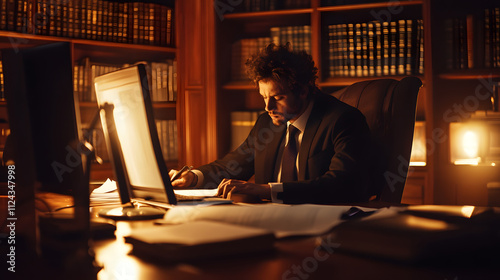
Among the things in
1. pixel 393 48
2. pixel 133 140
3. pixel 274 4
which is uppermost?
pixel 274 4

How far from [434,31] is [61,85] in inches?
98.9

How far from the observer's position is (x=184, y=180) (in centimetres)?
181

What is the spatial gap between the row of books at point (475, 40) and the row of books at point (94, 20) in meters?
1.75

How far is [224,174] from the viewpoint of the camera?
6.84 ft

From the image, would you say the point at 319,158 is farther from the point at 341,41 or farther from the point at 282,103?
Result: the point at 341,41

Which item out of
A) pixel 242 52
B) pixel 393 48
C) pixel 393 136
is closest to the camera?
pixel 393 136

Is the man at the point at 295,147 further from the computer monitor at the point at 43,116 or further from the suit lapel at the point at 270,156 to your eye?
the computer monitor at the point at 43,116

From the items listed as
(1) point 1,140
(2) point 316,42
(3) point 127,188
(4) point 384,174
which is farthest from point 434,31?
(1) point 1,140

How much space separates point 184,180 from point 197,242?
1.15 metres

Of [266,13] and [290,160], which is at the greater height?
[266,13]

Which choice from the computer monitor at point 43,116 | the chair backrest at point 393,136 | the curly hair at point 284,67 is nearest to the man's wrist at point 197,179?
the curly hair at point 284,67

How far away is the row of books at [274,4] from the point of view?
122 inches

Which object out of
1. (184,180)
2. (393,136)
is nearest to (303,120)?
(393,136)

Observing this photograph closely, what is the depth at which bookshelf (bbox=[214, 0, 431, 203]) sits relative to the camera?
2885 millimetres
